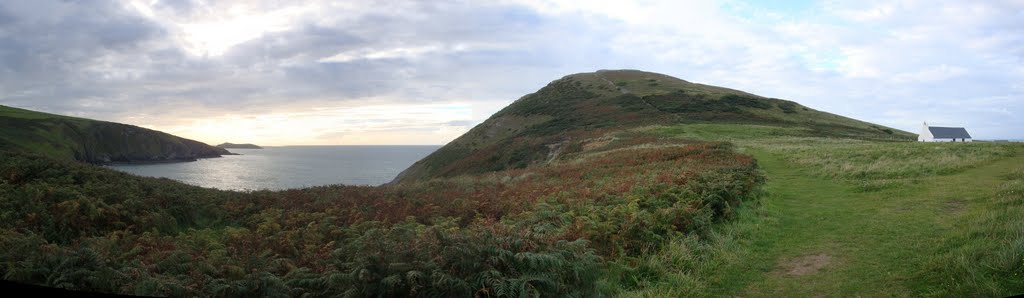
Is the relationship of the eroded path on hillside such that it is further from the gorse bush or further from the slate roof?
the slate roof

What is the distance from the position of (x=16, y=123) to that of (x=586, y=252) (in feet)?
171

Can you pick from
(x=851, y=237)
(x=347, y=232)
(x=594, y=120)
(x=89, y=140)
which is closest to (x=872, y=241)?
(x=851, y=237)

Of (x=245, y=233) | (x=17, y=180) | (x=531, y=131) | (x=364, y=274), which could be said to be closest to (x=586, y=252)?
(x=364, y=274)

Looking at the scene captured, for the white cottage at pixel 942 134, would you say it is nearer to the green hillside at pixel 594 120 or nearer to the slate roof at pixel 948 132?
the slate roof at pixel 948 132

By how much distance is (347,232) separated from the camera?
11.5 metres

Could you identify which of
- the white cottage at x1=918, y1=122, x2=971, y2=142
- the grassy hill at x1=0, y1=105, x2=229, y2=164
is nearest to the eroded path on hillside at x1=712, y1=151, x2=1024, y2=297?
the grassy hill at x1=0, y1=105, x2=229, y2=164

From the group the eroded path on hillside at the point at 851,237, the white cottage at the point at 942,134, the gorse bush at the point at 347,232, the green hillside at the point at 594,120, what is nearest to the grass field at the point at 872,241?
the eroded path on hillside at the point at 851,237

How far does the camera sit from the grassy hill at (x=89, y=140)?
3866cm

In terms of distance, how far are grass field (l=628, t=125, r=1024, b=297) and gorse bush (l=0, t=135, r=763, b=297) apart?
0.85 meters

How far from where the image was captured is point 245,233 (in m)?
12.1

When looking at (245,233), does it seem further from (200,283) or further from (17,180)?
(17,180)

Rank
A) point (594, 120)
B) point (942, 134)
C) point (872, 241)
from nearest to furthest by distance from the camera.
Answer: point (872, 241)
point (942, 134)
point (594, 120)

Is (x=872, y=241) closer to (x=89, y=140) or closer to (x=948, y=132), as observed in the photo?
(x=948, y=132)

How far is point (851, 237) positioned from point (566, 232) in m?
5.29
